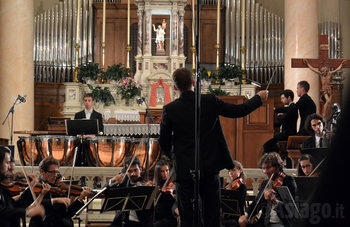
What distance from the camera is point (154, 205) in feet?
18.4

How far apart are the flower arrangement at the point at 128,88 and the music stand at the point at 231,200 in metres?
7.44

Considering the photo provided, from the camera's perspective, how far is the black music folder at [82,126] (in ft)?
24.2

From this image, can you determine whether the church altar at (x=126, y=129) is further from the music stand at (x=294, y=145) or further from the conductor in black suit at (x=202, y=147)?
the conductor in black suit at (x=202, y=147)

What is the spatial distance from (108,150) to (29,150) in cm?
98

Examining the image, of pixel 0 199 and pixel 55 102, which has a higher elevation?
pixel 55 102

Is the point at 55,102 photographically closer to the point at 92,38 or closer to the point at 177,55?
the point at 92,38

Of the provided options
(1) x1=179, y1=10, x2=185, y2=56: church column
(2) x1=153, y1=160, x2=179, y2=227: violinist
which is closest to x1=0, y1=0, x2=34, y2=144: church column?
(1) x1=179, y1=10, x2=185, y2=56: church column

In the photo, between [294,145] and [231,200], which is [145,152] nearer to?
[294,145]

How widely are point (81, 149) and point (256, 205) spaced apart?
9.87 ft

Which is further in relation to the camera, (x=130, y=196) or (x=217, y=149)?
(x=130, y=196)

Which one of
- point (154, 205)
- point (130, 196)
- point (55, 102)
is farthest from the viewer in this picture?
point (55, 102)

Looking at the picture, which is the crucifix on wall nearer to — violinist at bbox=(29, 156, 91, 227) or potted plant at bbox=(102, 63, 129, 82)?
potted plant at bbox=(102, 63, 129, 82)

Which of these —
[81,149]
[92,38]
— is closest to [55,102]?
[92,38]

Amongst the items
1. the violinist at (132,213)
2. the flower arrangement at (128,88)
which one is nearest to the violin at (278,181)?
the violinist at (132,213)
